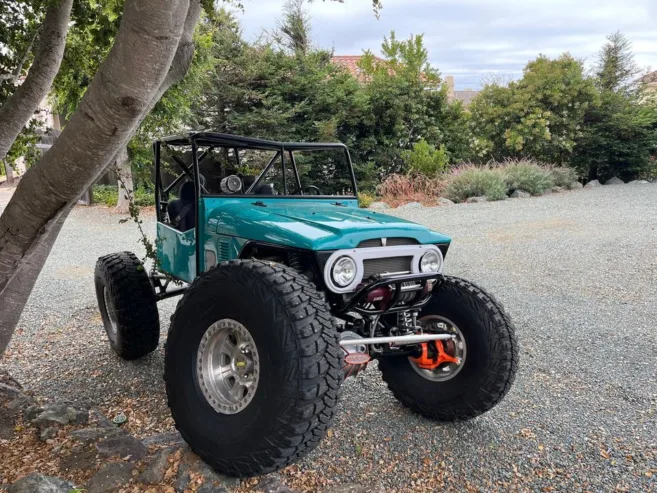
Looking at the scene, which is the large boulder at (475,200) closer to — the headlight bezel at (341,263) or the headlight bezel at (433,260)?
the headlight bezel at (433,260)

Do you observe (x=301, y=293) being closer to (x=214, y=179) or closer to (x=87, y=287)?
(x=214, y=179)

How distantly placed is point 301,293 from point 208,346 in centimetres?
62

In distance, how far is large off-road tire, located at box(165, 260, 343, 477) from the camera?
2.05m

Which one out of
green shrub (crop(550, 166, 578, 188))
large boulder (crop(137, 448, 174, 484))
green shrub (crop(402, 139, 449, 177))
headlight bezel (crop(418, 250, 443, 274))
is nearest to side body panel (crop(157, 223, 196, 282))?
large boulder (crop(137, 448, 174, 484))

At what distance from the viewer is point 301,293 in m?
2.16

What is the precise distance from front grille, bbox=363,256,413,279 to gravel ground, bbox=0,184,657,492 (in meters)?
0.92

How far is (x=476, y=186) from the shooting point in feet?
44.5

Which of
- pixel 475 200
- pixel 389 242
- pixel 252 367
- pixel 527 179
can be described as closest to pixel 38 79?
pixel 252 367

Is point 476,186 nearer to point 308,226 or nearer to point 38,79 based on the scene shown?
point 308,226

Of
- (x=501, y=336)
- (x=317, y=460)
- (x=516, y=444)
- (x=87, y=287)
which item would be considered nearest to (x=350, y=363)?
(x=317, y=460)

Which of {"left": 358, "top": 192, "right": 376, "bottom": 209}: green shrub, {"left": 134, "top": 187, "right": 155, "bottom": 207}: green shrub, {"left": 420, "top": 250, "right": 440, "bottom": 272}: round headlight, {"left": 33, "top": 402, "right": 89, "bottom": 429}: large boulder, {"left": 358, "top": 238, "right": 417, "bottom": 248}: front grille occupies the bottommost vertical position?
{"left": 358, "top": 192, "right": 376, "bottom": 209}: green shrub

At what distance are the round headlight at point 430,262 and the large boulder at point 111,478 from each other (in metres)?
1.72

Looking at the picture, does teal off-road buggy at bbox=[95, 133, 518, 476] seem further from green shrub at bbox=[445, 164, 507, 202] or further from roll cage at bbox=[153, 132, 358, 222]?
green shrub at bbox=[445, 164, 507, 202]

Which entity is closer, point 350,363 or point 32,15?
point 350,363
